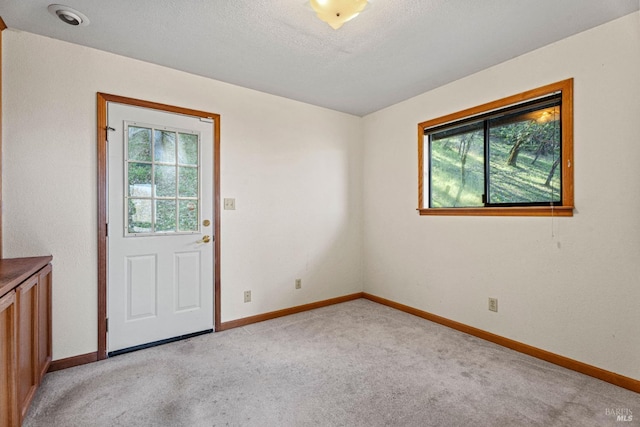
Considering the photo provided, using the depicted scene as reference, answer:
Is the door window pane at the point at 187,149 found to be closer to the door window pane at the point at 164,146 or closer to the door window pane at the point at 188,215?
the door window pane at the point at 164,146

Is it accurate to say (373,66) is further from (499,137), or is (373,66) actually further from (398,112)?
(499,137)

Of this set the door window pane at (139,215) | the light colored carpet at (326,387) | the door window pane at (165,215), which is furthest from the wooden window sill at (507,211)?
the door window pane at (139,215)

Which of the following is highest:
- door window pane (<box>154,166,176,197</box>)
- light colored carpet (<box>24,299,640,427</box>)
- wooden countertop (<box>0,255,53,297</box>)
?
door window pane (<box>154,166,176,197</box>)

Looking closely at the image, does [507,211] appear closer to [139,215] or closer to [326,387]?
[326,387]

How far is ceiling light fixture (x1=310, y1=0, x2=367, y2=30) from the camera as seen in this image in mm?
1659

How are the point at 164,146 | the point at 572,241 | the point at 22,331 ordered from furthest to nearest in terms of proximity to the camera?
1. the point at 164,146
2. the point at 572,241
3. the point at 22,331

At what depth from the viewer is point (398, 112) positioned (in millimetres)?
3562

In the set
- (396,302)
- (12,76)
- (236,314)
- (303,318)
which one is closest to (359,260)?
(396,302)

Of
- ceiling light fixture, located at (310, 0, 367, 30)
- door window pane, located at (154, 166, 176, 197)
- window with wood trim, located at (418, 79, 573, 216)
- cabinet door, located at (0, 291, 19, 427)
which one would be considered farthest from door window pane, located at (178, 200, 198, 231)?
window with wood trim, located at (418, 79, 573, 216)

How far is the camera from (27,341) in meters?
1.69

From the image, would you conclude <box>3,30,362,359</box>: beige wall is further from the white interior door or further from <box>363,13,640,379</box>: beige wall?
<box>363,13,640,379</box>: beige wall

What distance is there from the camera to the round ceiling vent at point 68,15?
1.87 meters

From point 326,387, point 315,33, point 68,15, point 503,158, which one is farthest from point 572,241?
point 68,15

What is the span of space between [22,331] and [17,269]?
342mm
